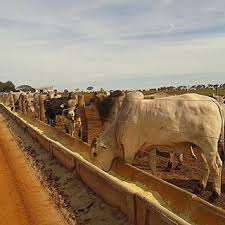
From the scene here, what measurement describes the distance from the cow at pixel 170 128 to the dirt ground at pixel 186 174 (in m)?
0.25

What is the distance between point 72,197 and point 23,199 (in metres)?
1.08

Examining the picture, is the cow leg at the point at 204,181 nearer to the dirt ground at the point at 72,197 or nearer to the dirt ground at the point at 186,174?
the dirt ground at the point at 186,174

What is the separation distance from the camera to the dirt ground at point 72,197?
8.19 m

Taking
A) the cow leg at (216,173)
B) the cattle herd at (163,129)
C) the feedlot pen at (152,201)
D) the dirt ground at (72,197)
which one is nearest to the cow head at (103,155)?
the cattle herd at (163,129)

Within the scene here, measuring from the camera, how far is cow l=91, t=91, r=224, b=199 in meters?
9.95

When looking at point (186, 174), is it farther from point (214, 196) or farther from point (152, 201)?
point (152, 201)

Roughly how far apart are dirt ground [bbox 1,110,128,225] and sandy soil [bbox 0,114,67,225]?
0.62ft

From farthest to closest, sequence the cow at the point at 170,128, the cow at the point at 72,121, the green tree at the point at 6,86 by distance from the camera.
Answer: the green tree at the point at 6,86, the cow at the point at 72,121, the cow at the point at 170,128

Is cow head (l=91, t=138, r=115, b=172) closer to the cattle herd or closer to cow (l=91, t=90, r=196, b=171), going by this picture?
the cattle herd

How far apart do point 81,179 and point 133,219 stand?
3.66 m

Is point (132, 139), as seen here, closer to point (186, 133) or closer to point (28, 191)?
point (186, 133)

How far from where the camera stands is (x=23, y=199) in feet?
33.4

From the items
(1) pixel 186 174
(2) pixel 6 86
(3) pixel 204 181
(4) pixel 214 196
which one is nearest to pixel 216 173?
(3) pixel 204 181

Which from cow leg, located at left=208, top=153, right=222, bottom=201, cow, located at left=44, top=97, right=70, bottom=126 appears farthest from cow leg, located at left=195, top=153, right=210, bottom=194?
cow, located at left=44, top=97, right=70, bottom=126
